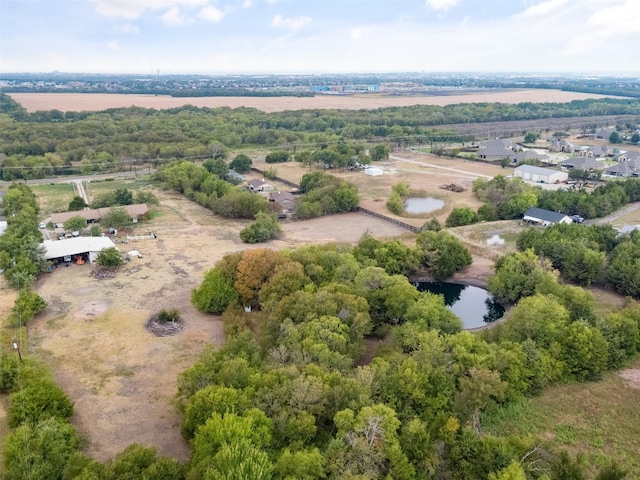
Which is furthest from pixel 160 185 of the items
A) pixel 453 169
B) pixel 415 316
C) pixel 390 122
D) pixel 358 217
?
pixel 390 122

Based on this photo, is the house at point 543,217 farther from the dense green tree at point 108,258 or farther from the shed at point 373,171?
the dense green tree at point 108,258

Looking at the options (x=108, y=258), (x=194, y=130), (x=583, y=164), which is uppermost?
→ (x=194, y=130)

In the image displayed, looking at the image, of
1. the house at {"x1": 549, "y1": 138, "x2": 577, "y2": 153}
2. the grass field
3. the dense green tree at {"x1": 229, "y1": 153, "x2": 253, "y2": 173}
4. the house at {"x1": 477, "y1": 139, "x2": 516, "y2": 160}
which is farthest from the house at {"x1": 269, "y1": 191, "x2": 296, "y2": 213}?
the house at {"x1": 549, "y1": 138, "x2": 577, "y2": 153}

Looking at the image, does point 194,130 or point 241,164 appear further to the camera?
point 194,130

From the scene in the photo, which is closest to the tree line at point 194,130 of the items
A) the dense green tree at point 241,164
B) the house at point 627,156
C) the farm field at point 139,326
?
the dense green tree at point 241,164

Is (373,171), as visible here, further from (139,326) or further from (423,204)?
(139,326)

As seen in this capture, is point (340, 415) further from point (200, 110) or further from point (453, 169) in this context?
point (200, 110)

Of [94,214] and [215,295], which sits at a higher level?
[215,295]

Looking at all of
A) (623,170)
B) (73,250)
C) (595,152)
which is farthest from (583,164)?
(73,250)
